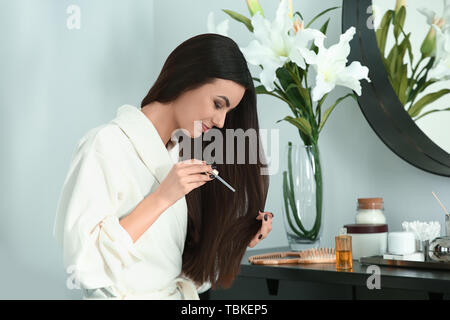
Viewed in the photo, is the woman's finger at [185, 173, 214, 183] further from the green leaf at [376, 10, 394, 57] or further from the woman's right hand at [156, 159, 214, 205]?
the green leaf at [376, 10, 394, 57]

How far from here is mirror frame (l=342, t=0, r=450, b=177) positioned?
4.50 ft

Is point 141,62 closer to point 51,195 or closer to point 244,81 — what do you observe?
point 51,195

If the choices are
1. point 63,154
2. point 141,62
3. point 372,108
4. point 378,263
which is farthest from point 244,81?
point 141,62

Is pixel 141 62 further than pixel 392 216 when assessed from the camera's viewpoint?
Yes

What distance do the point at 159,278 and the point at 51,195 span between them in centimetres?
67

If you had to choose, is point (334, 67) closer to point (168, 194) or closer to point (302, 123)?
point (302, 123)

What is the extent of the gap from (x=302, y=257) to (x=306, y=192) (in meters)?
0.19

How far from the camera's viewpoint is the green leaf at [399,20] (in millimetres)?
1423

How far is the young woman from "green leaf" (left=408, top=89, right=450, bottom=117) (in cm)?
41

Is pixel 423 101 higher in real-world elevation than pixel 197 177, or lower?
higher

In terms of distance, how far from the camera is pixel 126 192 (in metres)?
1.13

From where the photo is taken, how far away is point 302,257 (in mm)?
1284

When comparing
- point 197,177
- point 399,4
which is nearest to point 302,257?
point 197,177

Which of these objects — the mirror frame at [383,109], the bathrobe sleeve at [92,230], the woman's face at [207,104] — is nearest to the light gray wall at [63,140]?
the mirror frame at [383,109]
